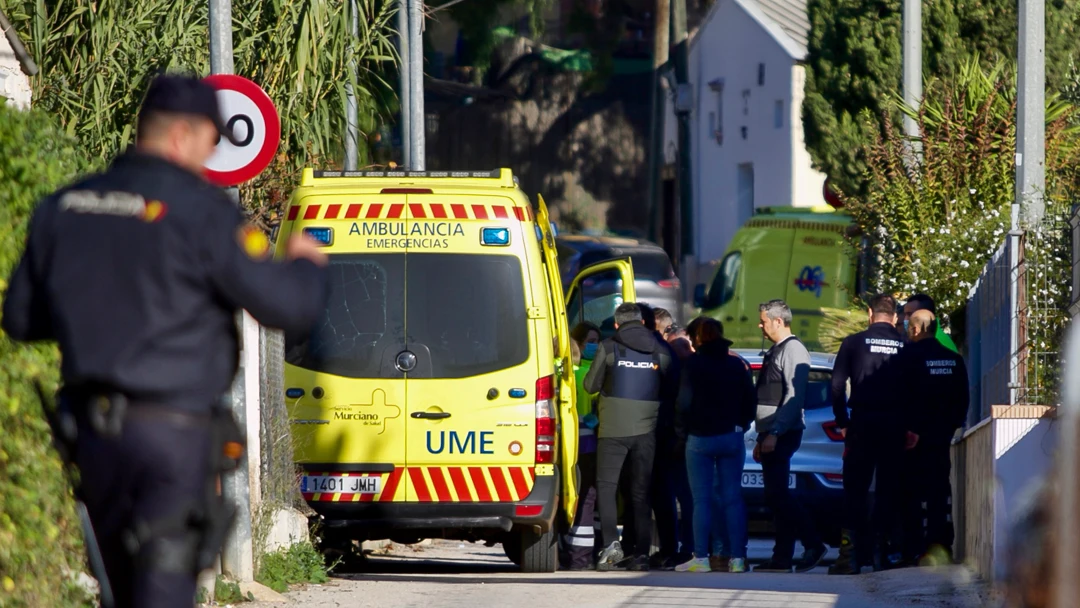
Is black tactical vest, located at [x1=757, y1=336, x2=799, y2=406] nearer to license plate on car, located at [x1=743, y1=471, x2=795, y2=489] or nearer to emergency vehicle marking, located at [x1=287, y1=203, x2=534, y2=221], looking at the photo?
license plate on car, located at [x1=743, y1=471, x2=795, y2=489]

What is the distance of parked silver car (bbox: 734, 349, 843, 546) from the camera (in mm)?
11656

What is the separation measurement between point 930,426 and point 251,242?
736 centimetres

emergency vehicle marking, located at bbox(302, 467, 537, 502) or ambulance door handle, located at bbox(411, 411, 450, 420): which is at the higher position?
ambulance door handle, located at bbox(411, 411, 450, 420)

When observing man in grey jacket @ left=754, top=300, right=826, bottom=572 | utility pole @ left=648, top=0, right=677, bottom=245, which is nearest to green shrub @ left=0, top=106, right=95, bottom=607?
man in grey jacket @ left=754, top=300, right=826, bottom=572

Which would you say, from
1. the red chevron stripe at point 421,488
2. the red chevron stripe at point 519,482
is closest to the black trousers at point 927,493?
the red chevron stripe at point 519,482

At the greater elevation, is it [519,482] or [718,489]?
[519,482]

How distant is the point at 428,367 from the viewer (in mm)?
9836

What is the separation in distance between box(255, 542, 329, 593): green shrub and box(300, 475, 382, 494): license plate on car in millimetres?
333

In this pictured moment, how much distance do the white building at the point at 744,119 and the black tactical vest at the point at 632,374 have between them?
18.3 m

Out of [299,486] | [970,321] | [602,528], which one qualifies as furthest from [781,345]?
[299,486]

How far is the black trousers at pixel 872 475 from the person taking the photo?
1087 centimetres

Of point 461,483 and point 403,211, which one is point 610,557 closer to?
point 461,483

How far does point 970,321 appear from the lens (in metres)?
13.3

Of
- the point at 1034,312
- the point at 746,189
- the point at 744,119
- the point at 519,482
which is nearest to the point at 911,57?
the point at 1034,312
